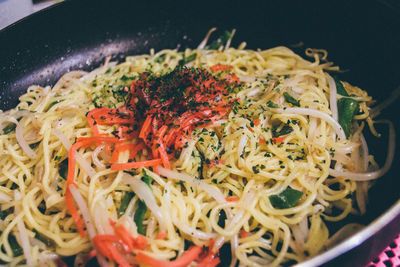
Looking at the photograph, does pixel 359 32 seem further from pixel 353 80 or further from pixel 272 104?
pixel 272 104

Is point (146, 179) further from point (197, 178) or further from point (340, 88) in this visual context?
point (340, 88)

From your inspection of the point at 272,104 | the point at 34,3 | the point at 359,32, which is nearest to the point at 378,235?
the point at 272,104

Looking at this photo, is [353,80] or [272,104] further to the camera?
[353,80]

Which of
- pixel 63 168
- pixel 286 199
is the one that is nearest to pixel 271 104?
pixel 286 199

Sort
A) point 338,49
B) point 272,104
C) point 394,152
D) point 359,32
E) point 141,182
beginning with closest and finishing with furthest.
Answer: point 141,182 → point 394,152 → point 272,104 → point 359,32 → point 338,49

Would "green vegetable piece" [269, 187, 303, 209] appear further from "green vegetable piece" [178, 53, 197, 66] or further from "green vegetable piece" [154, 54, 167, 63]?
"green vegetable piece" [154, 54, 167, 63]

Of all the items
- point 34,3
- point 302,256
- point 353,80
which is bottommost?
point 302,256

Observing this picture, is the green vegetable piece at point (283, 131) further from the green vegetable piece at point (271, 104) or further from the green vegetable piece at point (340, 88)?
the green vegetable piece at point (340, 88)
